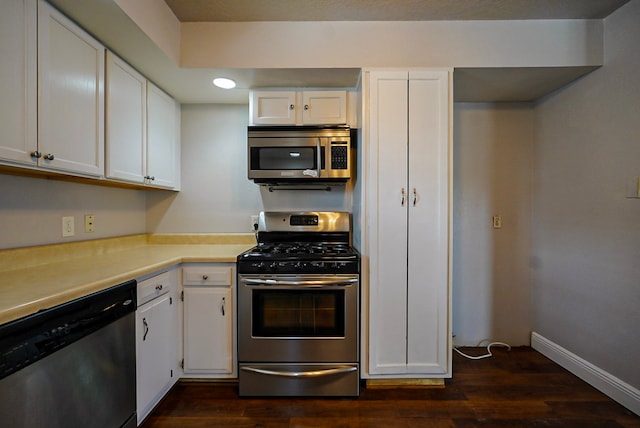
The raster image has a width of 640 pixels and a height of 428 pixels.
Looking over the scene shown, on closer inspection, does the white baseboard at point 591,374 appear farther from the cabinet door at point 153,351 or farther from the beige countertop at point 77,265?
the cabinet door at point 153,351

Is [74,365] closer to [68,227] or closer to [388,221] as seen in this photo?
[68,227]

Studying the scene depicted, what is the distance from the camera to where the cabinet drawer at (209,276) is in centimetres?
179

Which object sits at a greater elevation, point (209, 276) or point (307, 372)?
point (209, 276)

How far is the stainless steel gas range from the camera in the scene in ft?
5.67

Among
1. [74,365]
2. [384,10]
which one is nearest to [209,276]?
[74,365]

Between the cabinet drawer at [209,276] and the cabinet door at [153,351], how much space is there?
16cm

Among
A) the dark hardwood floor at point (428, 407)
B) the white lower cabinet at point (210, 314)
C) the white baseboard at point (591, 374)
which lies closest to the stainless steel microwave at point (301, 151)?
the white lower cabinet at point (210, 314)

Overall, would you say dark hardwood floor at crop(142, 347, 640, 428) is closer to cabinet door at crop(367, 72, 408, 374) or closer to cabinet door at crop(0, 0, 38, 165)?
cabinet door at crop(367, 72, 408, 374)

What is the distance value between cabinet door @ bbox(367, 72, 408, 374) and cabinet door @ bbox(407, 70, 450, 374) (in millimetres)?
51

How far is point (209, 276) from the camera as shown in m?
1.79

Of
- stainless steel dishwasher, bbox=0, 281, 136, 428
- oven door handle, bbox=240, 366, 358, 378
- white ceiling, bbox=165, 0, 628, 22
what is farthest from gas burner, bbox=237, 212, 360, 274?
white ceiling, bbox=165, 0, 628, 22

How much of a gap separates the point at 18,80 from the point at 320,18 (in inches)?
62.8

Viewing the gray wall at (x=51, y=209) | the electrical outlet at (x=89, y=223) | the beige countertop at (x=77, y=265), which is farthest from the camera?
A: the electrical outlet at (x=89, y=223)

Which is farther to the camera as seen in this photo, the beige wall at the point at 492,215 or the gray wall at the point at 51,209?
the beige wall at the point at 492,215
